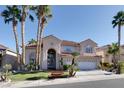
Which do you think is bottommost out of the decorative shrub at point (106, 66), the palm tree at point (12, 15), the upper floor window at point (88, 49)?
the decorative shrub at point (106, 66)

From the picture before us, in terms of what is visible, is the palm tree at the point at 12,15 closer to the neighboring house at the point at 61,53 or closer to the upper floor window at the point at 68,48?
the neighboring house at the point at 61,53

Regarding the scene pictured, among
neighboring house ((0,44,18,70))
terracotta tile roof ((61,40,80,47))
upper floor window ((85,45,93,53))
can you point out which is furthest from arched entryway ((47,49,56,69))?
upper floor window ((85,45,93,53))

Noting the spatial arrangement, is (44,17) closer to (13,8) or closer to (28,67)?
(13,8)

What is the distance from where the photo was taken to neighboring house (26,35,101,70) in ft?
136

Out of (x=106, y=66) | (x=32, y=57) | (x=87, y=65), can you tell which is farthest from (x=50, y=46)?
(x=106, y=66)

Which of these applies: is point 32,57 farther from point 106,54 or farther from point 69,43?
point 106,54

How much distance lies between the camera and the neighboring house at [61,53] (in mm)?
41438

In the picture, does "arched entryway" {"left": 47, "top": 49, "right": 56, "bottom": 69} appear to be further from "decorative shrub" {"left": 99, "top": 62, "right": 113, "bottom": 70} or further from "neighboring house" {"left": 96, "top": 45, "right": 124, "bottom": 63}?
"neighboring house" {"left": 96, "top": 45, "right": 124, "bottom": 63}

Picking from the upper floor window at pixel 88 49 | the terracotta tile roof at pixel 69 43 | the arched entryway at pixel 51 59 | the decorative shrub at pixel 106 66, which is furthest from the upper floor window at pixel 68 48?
the decorative shrub at pixel 106 66

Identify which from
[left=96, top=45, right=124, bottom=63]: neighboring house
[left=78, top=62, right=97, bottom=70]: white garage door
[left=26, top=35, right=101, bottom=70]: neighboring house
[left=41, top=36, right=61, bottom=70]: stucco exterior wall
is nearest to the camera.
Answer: [left=41, top=36, right=61, bottom=70]: stucco exterior wall

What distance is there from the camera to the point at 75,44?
4725 cm

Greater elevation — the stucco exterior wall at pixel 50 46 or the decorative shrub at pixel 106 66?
the stucco exterior wall at pixel 50 46
